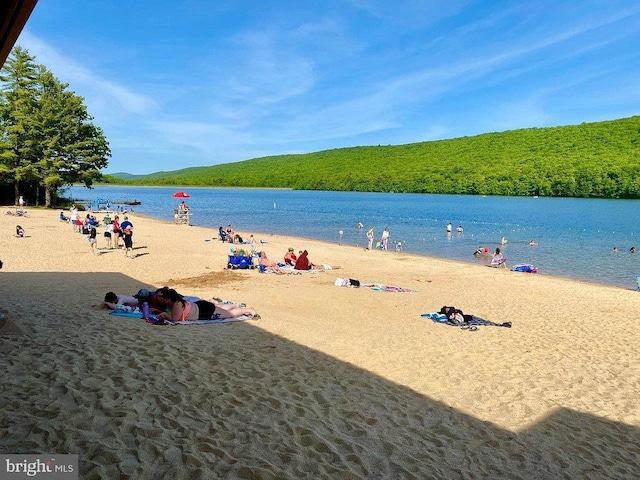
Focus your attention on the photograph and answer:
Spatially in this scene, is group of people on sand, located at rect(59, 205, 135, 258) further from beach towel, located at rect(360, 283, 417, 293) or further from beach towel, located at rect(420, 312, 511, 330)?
beach towel, located at rect(420, 312, 511, 330)

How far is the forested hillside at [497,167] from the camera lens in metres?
104

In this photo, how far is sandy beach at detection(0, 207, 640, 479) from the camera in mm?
4141

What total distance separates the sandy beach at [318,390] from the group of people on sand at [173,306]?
0.41 metres

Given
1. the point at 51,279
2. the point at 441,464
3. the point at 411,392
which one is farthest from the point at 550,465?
the point at 51,279

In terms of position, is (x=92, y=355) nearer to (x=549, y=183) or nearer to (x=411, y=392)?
(x=411, y=392)

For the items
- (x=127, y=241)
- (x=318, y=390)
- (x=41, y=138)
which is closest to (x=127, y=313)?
(x=318, y=390)

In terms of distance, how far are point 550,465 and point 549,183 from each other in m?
119

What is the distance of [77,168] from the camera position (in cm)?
4156

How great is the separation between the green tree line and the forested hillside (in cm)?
10225

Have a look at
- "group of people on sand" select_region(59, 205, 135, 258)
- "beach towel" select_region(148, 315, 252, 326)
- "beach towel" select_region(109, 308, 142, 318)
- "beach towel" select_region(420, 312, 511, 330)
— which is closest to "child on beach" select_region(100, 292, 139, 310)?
"beach towel" select_region(109, 308, 142, 318)

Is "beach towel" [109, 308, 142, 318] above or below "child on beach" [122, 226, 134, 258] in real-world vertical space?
below

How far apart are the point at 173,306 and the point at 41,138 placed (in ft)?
129

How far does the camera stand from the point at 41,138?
3962 centimetres

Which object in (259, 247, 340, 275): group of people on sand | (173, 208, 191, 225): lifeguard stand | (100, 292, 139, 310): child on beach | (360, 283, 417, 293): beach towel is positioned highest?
(173, 208, 191, 225): lifeguard stand
